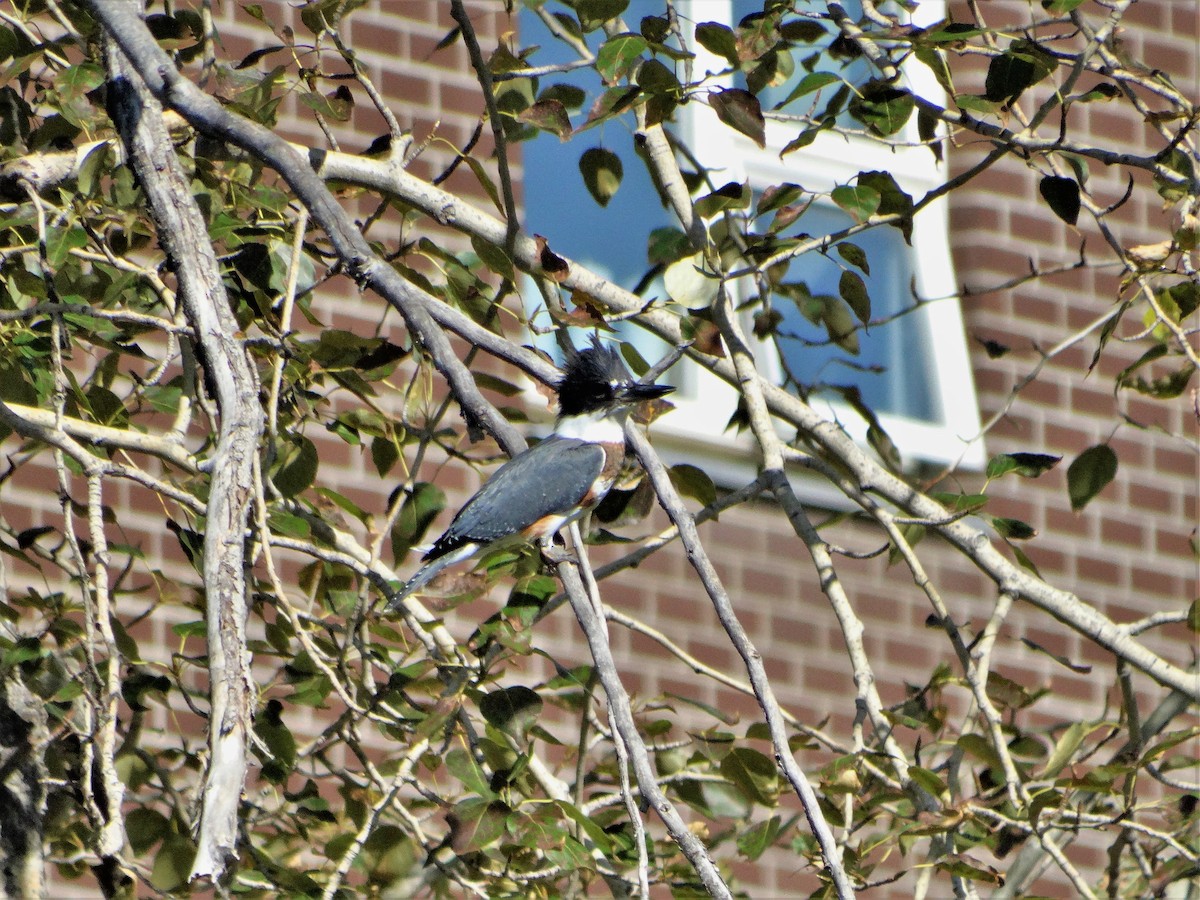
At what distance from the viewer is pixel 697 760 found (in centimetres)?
352

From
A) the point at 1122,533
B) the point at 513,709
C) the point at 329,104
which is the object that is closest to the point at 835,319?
the point at 329,104

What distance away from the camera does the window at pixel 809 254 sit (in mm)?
6016

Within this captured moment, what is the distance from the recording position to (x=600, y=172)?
349 cm

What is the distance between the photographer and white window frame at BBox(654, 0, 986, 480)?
5.90 metres

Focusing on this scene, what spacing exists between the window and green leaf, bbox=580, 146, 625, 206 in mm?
2328

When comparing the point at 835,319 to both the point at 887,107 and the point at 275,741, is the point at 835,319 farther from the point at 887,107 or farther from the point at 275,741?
the point at 275,741

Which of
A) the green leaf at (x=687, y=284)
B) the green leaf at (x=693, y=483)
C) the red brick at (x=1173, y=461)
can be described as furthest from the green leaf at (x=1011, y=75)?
the red brick at (x=1173, y=461)

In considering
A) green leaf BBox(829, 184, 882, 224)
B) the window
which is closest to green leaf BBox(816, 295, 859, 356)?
green leaf BBox(829, 184, 882, 224)

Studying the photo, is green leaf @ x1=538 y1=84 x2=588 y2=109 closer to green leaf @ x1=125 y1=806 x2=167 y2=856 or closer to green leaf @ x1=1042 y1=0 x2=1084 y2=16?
green leaf @ x1=1042 y1=0 x2=1084 y2=16

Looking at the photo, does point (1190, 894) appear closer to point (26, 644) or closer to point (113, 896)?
point (113, 896)

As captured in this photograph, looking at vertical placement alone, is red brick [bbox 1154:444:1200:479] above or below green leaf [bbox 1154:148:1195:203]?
below

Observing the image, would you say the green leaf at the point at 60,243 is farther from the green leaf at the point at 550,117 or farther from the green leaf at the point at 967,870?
the green leaf at the point at 967,870

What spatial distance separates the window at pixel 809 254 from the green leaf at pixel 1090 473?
2.54 m

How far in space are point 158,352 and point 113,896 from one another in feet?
9.48
